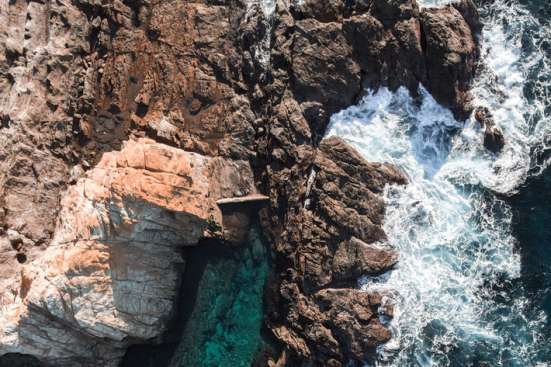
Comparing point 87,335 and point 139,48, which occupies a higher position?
point 139,48

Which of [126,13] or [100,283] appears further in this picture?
[126,13]

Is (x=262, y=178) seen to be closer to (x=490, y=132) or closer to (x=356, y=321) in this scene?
(x=356, y=321)

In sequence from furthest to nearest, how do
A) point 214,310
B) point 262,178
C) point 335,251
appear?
point 214,310, point 262,178, point 335,251

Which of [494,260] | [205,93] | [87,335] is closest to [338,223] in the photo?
[494,260]

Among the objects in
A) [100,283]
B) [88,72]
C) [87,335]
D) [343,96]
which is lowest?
[87,335]

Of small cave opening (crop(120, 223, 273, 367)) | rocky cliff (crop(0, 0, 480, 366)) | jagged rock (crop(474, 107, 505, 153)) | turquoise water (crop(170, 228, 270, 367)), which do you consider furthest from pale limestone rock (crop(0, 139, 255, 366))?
jagged rock (crop(474, 107, 505, 153))

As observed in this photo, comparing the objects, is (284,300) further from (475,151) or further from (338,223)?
(475,151)

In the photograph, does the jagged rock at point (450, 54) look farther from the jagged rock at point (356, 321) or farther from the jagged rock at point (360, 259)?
the jagged rock at point (356, 321)

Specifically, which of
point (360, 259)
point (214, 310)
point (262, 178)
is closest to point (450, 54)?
point (360, 259)
